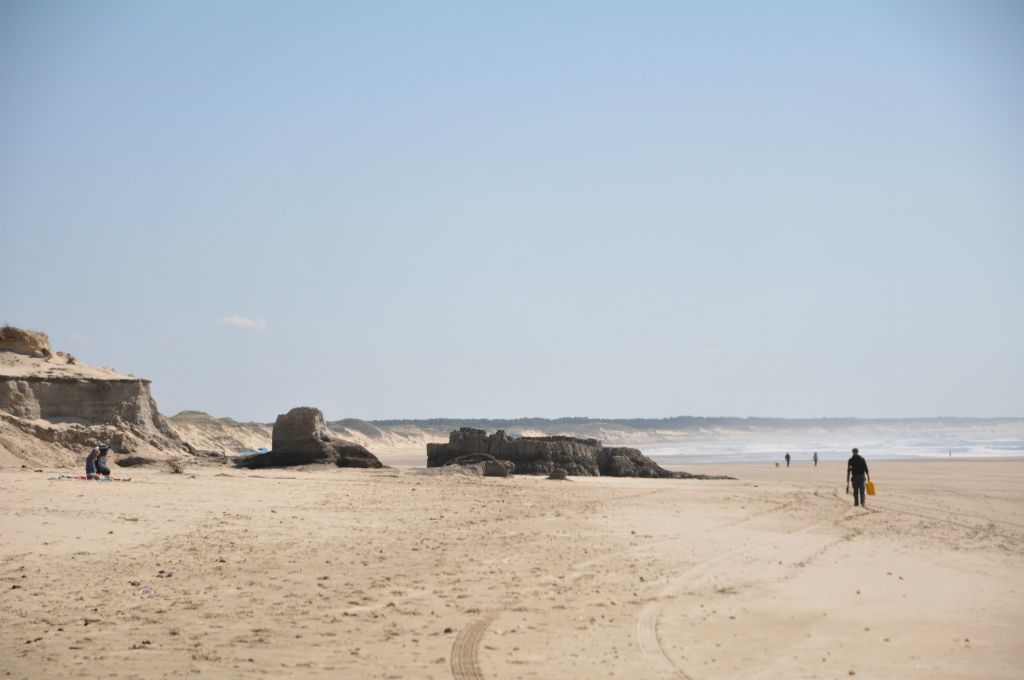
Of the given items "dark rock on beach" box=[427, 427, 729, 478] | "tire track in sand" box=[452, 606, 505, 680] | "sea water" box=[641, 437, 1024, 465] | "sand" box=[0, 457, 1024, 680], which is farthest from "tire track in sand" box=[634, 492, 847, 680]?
"sea water" box=[641, 437, 1024, 465]

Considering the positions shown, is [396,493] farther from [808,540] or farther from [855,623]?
[855,623]

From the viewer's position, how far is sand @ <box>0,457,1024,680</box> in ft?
24.0

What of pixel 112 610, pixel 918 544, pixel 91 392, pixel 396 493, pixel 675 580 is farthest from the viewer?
pixel 91 392

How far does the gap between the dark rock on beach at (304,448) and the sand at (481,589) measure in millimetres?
9654

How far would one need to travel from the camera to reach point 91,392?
89.8 feet

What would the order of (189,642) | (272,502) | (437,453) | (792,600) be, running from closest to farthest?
(189,642) < (792,600) < (272,502) < (437,453)

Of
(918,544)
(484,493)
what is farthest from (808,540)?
A: (484,493)

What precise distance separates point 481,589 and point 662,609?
6.28 ft

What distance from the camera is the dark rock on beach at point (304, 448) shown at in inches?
1129

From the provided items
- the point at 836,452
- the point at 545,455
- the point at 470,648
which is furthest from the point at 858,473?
the point at 836,452

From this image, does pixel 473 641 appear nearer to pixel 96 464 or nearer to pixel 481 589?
pixel 481 589

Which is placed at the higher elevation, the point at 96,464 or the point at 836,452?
the point at 96,464

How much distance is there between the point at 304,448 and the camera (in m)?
28.9

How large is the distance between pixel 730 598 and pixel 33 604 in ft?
22.2
